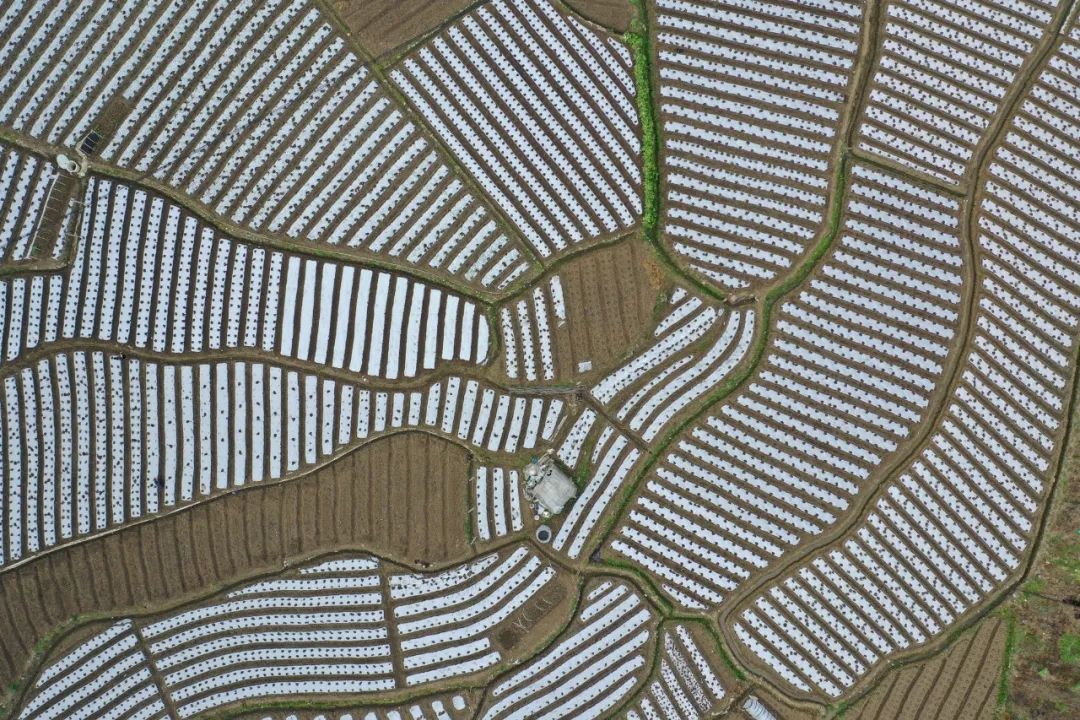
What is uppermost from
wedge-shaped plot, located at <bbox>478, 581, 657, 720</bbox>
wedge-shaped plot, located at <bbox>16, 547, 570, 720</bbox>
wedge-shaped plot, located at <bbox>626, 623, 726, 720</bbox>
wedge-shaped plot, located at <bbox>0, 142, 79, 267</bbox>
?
wedge-shaped plot, located at <bbox>0, 142, 79, 267</bbox>

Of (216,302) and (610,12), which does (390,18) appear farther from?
(216,302)

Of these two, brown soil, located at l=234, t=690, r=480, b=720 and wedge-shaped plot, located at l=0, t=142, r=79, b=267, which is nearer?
brown soil, located at l=234, t=690, r=480, b=720

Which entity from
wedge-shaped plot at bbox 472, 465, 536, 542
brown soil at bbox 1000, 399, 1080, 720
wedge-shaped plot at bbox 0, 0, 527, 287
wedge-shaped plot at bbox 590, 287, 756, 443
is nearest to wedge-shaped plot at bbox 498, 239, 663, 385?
wedge-shaped plot at bbox 590, 287, 756, 443

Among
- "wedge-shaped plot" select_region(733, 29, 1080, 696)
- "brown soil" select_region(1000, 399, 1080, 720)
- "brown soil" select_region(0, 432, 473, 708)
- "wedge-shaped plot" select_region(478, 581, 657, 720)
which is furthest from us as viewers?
"brown soil" select_region(0, 432, 473, 708)

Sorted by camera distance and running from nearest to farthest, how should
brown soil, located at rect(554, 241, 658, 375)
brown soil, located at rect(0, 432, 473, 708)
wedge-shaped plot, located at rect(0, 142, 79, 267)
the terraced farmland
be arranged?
the terraced farmland → brown soil, located at rect(554, 241, 658, 375) → brown soil, located at rect(0, 432, 473, 708) → wedge-shaped plot, located at rect(0, 142, 79, 267)

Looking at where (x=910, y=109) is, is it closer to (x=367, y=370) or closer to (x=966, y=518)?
(x=966, y=518)

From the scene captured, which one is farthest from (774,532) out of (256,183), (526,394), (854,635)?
(256,183)

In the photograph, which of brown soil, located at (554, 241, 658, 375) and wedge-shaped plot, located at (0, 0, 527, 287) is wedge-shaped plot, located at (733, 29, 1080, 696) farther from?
wedge-shaped plot, located at (0, 0, 527, 287)
